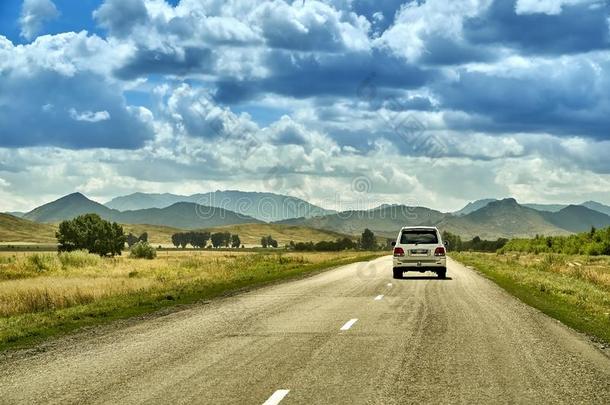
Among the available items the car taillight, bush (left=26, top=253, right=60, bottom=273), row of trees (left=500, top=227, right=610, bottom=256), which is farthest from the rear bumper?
row of trees (left=500, top=227, right=610, bottom=256)

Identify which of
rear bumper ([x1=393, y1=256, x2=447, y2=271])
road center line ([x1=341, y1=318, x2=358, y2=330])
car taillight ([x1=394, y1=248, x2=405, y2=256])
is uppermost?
car taillight ([x1=394, y1=248, x2=405, y2=256])

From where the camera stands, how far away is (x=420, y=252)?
3234 centimetres

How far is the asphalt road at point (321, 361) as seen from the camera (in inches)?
314

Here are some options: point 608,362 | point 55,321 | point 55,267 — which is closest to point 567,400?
point 608,362

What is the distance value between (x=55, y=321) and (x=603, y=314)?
12829mm

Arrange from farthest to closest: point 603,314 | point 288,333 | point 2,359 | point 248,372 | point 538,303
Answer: point 538,303, point 603,314, point 288,333, point 2,359, point 248,372

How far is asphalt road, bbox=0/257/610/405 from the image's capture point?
799 centimetres

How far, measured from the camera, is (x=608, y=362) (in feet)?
33.7

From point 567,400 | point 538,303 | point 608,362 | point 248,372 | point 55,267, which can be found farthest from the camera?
point 55,267

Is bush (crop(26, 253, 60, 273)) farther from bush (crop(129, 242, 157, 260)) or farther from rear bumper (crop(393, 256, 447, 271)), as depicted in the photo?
bush (crop(129, 242, 157, 260))

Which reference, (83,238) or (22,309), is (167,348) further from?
(83,238)

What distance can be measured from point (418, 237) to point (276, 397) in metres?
25.7

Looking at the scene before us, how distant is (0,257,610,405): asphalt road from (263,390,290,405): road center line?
33 millimetres

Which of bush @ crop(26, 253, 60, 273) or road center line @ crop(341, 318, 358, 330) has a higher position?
bush @ crop(26, 253, 60, 273)
